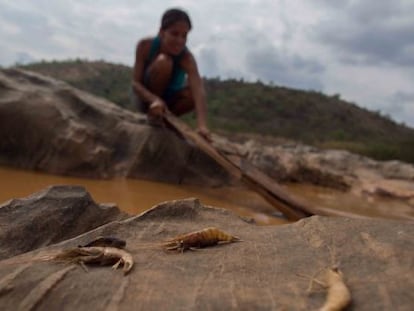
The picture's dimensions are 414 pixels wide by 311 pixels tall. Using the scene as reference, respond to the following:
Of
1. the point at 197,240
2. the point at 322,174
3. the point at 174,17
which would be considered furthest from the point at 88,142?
the point at 197,240

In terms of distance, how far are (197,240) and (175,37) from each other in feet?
11.7

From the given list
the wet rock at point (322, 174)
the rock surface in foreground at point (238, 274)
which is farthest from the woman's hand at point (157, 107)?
the rock surface in foreground at point (238, 274)

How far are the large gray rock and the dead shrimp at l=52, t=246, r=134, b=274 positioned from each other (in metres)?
3.27

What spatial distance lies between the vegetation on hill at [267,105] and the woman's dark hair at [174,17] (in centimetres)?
1701

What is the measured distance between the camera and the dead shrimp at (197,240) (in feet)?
5.55

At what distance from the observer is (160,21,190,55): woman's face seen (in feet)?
16.1

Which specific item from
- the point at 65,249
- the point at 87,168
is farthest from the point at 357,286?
the point at 87,168

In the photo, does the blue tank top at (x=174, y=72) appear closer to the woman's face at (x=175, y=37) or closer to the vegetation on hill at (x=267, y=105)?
the woman's face at (x=175, y=37)

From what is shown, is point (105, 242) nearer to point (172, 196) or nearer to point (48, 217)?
point (48, 217)

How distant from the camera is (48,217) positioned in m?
2.07

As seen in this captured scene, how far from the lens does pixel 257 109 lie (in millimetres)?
25812

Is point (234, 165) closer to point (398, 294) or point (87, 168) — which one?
point (87, 168)

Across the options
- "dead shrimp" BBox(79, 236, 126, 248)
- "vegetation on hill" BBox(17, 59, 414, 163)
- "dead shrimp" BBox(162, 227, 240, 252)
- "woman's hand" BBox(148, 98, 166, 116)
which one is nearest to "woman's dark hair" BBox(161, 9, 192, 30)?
"woman's hand" BBox(148, 98, 166, 116)

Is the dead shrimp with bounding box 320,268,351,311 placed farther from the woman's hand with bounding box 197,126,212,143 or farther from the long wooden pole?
the woman's hand with bounding box 197,126,212,143
